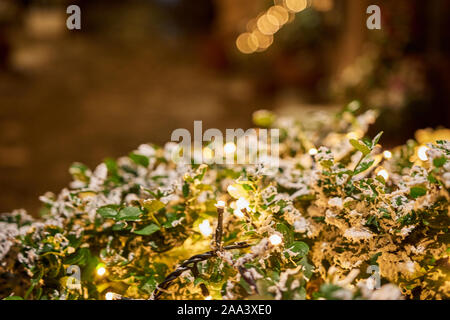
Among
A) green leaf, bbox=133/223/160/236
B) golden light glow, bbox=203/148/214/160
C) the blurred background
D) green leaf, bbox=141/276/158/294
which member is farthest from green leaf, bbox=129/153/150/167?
the blurred background

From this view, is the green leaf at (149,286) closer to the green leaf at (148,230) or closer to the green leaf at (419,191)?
the green leaf at (148,230)

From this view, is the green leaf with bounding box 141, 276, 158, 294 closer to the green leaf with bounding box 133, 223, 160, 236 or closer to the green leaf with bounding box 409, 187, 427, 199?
the green leaf with bounding box 133, 223, 160, 236

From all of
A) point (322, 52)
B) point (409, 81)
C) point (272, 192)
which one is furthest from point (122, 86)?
point (272, 192)

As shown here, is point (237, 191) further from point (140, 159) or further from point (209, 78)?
point (209, 78)

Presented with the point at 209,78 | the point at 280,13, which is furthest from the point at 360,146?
the point at 209,78

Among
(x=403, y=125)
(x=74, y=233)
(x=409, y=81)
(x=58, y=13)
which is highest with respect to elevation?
(x=58, y=13)

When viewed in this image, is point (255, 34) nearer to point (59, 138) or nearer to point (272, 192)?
point (59, 138)
